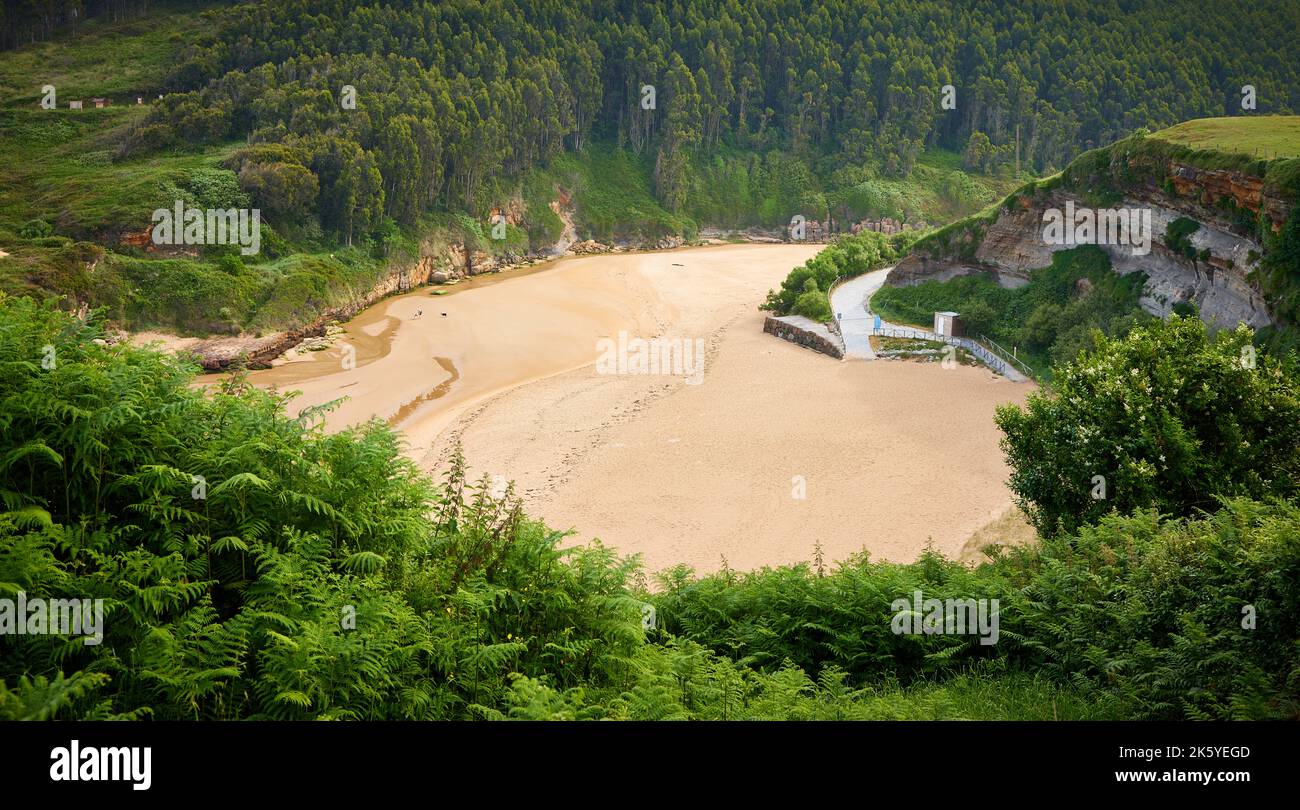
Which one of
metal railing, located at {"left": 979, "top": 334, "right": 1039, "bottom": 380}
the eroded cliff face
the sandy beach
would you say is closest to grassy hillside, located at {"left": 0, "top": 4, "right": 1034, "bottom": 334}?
the sandy beach

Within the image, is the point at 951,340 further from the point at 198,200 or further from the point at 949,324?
the point at 198,200

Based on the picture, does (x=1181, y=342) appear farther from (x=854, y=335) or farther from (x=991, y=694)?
(x=854, y=335)

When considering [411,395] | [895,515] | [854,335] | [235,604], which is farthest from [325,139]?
[235,604]

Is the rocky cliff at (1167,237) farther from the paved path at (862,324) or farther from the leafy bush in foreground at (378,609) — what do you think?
the leafy bush in foreground at (378,609)

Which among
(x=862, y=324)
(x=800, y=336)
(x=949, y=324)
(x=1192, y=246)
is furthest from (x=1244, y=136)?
(x=800, y=336)

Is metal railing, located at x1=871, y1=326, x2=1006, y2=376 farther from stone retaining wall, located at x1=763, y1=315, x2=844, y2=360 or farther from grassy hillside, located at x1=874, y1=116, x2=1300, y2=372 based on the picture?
stone retaining wall, located at x1=763, y1=315, x2=844, y2=360

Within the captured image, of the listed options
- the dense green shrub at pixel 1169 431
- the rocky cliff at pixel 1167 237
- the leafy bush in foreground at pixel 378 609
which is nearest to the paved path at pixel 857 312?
the rocky cliff at pixel 1167 237
